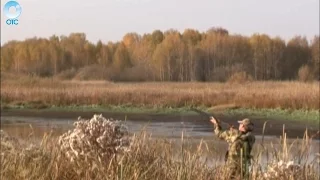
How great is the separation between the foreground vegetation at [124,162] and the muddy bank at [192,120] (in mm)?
13754

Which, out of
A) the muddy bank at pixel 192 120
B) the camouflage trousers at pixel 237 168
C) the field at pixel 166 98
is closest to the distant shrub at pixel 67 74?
the field at pixel 166 98

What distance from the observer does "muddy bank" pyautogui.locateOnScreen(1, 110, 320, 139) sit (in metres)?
22.1

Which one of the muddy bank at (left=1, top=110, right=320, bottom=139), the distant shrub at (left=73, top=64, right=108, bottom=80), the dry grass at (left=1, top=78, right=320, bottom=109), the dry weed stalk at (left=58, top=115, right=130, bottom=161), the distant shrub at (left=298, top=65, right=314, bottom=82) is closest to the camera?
the dry weed stalk at (left=58, top=115, right=130, bottom=161)

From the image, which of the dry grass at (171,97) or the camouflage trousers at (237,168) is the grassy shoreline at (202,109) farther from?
the camouflage trousers at (237,168)

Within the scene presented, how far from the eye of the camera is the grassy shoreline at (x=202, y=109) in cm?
2620

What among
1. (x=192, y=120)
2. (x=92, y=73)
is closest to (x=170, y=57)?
(x=92, y=73)

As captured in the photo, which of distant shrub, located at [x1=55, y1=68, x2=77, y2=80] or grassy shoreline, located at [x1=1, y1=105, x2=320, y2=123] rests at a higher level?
distant shrub, located at [x1=55, y1=68, x2=77, y2=80]

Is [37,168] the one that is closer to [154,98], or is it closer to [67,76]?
[154,98]

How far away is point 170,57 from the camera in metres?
55.4

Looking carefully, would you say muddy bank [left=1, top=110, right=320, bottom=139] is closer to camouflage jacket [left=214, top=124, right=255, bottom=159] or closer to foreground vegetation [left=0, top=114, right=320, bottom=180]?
camouflage jacket [left=214, top=124, right=255, bottom=159]

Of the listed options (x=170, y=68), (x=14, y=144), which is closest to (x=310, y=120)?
(x=14, y=144)

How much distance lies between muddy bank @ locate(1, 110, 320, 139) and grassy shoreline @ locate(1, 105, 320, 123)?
2.16 feet

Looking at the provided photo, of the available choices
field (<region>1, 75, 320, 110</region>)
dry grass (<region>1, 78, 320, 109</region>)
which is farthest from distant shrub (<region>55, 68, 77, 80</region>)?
field (<region>1, 75, 320, 110</region>)

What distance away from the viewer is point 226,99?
1206 inches
